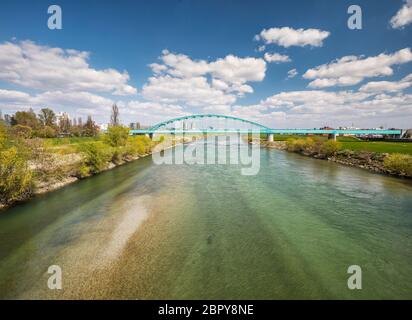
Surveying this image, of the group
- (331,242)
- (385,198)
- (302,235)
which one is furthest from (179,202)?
(385,198)

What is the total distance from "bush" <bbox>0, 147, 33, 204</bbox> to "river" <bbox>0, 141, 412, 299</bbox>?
1315 millimetres

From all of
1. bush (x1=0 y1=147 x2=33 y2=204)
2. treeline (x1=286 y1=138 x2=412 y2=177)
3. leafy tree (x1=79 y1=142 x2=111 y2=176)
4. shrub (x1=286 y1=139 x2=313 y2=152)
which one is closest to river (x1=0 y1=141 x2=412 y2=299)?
bush (x1=0 y1=147 x2=33 y2=204)

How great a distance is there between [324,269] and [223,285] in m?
3.57

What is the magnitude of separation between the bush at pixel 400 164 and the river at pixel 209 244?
5.92 meters

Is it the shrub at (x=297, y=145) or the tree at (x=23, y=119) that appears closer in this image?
the shrub at (x=297, y=145)

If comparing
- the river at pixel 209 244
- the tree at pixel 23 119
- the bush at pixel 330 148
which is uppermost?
the tree at pixel 23 119

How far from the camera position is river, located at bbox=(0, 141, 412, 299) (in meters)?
5.70

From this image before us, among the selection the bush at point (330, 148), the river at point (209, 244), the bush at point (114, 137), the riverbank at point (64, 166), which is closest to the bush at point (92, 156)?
the riverbank at point (64, 166)

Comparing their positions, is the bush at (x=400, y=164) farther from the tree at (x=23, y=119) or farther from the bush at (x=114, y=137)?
the tree at (x=23, y=119)

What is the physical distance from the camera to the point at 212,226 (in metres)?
9.56

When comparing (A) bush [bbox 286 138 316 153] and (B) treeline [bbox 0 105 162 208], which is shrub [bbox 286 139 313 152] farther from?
(B) treeline [bbox 0 105 162 208]

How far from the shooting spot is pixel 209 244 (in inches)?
314

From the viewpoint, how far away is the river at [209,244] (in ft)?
18.7

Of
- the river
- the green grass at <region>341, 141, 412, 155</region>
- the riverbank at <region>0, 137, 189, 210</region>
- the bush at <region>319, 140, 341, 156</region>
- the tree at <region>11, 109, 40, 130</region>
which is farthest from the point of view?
the tree at <region>11, 109, 40, 130</region>
